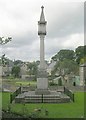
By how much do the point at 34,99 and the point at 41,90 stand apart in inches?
122

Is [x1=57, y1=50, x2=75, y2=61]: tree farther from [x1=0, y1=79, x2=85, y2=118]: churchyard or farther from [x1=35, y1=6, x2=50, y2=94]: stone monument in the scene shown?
[x1=0, y1=79, x2=85, y2=118]: churchyard

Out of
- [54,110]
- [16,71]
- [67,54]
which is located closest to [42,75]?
[54,110]

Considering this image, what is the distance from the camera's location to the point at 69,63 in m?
66.8

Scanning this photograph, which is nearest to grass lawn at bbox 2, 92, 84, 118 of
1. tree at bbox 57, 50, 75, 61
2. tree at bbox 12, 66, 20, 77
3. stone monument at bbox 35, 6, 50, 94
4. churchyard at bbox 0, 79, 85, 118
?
churchyard at bbox 0, 79, 85, 118

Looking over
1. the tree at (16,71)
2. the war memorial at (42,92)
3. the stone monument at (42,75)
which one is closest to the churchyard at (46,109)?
the war memorial at (42,92)

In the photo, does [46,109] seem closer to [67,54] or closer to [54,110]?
[54,110]

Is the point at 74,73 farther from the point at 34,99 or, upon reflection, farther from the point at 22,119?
the point at 22,119

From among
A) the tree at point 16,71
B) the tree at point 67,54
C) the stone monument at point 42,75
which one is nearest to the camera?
the stone monument at point 42,75

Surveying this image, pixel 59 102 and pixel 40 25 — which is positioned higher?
pixel 40 25

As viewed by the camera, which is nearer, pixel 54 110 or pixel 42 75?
pixel 54 110

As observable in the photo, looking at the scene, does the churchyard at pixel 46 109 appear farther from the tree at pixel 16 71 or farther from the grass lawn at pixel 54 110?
the tree at pixel 16 71

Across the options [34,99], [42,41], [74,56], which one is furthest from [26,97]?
[74,56]

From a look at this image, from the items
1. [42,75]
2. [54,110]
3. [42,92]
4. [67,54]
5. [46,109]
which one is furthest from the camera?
[67,54]

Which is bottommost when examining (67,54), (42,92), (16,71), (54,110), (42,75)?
(54,110)
